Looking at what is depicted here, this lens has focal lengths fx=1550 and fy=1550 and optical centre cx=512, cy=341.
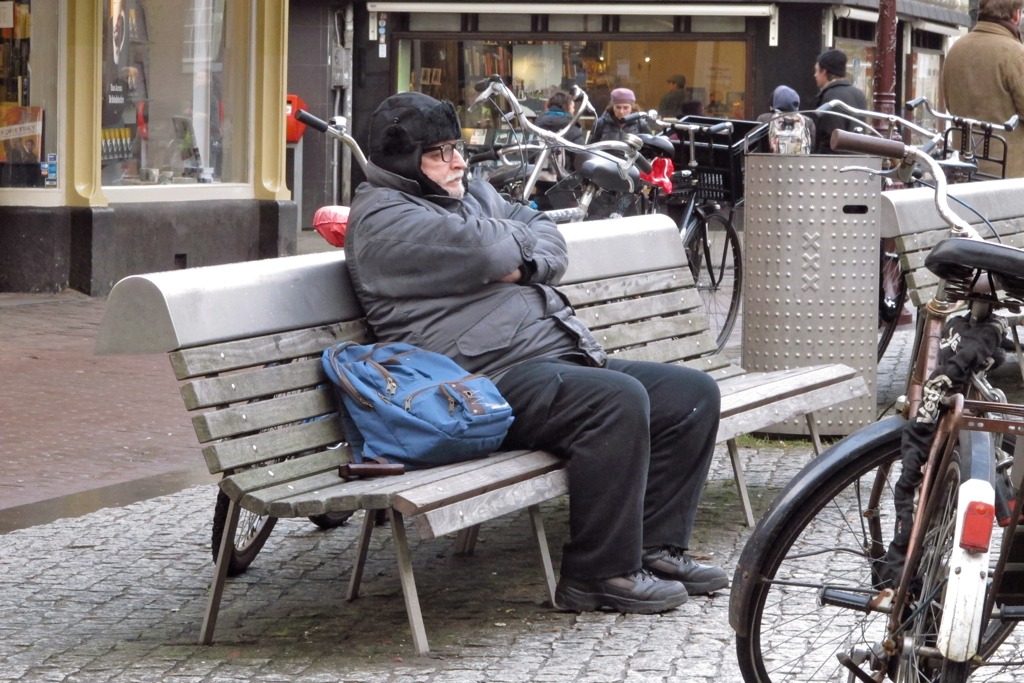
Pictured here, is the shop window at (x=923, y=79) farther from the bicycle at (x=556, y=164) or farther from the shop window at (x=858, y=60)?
the bicycle at (x=556, y=164)

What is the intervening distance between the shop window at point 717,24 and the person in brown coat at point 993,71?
12.0 meters

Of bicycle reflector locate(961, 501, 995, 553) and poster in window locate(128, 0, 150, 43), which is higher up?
poster in window locate(128, 0, 150, 43)

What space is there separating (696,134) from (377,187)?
18.9ft

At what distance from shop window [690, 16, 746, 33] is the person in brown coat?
12.0m

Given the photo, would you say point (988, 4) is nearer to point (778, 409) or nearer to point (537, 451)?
point (778, 409)

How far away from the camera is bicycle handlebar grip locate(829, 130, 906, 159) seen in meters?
3.40

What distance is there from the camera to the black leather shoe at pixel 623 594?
414 cm

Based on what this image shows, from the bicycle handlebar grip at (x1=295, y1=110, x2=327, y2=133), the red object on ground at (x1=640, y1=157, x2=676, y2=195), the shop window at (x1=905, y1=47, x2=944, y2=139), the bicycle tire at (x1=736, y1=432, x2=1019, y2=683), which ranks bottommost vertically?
the bicycle tire at (x1=736, y1=432, x2=1019, y2=683)

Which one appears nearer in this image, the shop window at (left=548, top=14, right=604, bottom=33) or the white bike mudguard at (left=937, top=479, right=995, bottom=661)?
the white bike mudguard at (left=937, top=479, right=995, bottom=661)

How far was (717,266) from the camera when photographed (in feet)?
30.1

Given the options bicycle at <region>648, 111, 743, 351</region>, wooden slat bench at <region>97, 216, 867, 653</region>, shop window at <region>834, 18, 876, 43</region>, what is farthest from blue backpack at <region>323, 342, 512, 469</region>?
shop window at <region>834, 18, 876, 43</region>

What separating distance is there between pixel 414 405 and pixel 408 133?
0.84 metres

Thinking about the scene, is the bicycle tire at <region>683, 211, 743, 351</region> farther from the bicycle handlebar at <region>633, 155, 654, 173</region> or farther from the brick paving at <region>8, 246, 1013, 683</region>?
the brick paving at <region>8, 246, 1013, 683</region>

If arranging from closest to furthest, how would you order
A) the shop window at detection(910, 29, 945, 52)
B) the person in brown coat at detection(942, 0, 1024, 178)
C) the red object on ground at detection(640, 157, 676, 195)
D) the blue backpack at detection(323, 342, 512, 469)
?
the blue backpack at detection(323, 342, 512, 469) → the red object on ground at detection(640, 157, 676, 195) → the person in brown coat at detection(942, 0, 1024, 178) → the shop window at detection(910, 29, 945, 52)
